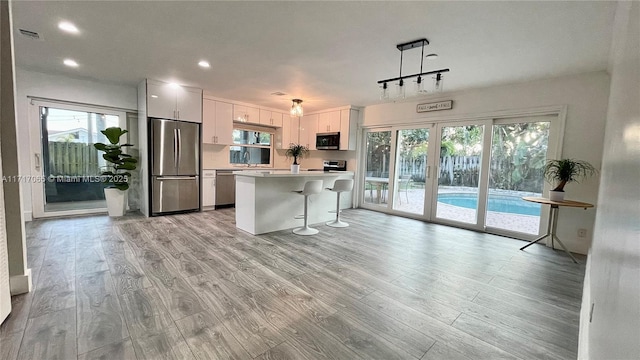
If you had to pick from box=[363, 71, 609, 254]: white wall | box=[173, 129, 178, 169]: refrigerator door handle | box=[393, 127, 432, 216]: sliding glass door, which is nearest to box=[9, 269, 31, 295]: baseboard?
box=[173, 129, 178, 169]: refrigerator door handle

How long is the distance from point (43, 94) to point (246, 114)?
342 cm

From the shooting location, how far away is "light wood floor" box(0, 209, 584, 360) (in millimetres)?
1622

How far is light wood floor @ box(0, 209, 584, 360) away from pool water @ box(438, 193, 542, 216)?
2.44 ft

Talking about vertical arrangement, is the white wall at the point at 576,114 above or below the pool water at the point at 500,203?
above

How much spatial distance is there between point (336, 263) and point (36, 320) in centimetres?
244

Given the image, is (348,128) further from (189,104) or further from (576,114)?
(576,114)

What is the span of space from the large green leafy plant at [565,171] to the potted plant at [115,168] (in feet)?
22.1

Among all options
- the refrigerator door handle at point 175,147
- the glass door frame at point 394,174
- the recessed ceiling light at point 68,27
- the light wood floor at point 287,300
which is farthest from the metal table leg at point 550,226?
the recessed ceiling light at point 68,27

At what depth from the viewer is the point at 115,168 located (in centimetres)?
476

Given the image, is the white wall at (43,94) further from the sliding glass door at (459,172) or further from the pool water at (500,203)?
the pool water at (500,203)

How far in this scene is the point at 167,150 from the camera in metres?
4.89

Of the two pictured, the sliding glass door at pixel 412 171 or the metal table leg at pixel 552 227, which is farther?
the sliding glass door at pixel 412 171

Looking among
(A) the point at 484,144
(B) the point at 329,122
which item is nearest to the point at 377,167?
(B) the point at 329,122

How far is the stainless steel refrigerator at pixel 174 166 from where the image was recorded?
4777 mm
